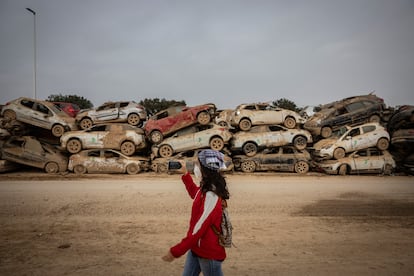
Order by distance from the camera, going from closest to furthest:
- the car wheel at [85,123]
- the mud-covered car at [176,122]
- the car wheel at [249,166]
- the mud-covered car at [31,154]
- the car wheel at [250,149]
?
the mud-covered car at [31,154] → the car wheel at [249,166] → the car wheel at [250,149] → the mud-covered car at [176,122] → the car wheel at [85,123]

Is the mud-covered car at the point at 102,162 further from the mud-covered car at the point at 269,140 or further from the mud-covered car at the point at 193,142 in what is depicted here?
the mud-covered car at the point at 269,140

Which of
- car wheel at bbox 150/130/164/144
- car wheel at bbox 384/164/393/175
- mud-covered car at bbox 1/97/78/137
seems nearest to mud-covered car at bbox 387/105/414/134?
car wheel at bbox 384/164/393/175

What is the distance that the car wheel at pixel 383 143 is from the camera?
1355 centimetres

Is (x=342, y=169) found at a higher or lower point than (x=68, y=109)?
lower

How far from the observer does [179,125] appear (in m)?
14.0

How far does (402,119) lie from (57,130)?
18.5 metres

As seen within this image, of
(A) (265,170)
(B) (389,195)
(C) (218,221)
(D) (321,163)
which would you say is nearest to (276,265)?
(C) (218,221)

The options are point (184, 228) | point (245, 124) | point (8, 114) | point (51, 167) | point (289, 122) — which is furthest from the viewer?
point (289, 122)

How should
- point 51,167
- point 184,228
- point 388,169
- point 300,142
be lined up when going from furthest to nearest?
1. point 300,142
2. point 388,169
3. point 51,167
4. point 184,228

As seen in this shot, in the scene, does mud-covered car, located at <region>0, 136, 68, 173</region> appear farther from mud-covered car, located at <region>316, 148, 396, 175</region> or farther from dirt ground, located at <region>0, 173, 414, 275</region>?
mud-covered car, located at <region>316, 148, 396, 175</region>

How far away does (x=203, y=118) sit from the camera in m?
14.0

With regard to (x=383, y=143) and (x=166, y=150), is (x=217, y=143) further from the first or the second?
(x=383, y=143)

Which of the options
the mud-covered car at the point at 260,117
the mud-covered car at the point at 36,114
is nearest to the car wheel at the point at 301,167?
the mud-covered car at the point at 260,117

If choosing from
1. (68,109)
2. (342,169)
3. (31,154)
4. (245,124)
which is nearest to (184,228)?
(245,124)
